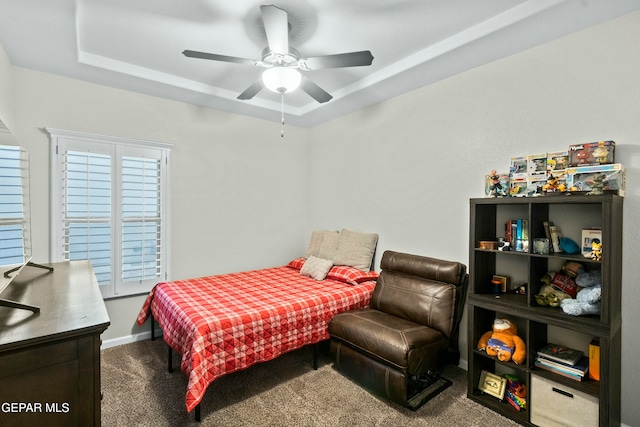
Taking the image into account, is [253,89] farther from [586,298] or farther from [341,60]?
[586,298]

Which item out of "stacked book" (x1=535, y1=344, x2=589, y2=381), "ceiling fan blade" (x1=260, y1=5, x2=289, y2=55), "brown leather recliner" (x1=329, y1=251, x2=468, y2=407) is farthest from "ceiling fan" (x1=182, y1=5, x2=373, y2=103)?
"stacked book" (x1=535, y1=344, x2=589, y2=381)

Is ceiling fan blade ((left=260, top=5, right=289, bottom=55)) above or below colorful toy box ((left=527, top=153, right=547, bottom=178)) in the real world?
above

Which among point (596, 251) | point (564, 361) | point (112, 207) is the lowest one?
point (564, 361)

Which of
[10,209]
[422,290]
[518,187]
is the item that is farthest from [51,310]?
[518,187]

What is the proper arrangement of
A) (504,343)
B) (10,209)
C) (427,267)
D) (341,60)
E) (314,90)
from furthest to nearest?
(427,267), (314,90), (504,343), (341,60), (10,209)

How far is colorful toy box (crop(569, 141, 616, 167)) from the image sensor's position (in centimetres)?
193

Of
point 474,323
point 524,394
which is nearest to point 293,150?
point 474,323

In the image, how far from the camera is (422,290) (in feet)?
8.84

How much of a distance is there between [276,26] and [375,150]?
1989 mm

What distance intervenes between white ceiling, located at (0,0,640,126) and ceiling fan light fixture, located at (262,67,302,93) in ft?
1.10

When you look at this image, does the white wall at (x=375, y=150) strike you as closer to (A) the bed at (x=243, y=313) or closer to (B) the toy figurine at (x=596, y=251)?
(B) the toy figurine at (x=596, y=251)

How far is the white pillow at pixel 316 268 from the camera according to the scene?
349 cm

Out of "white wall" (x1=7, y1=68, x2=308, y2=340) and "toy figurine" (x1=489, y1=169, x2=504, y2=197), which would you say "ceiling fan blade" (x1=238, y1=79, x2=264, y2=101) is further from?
"toy figurine" (x1=489, y1=169, x2=504, y2=197)

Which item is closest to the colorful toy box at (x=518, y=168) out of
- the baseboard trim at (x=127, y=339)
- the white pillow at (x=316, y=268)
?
the white pillow at (x=316, y=268)
